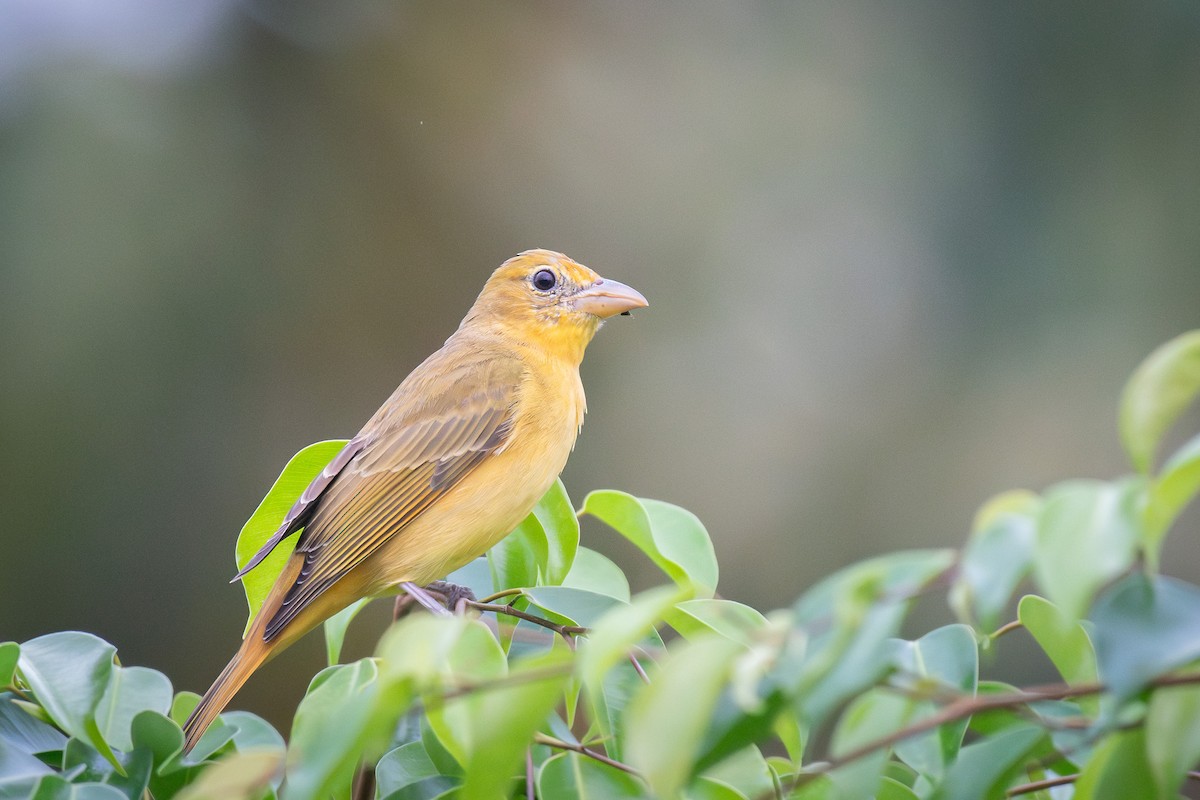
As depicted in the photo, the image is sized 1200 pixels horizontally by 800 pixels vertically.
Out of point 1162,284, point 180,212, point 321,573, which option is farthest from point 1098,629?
point 180,212

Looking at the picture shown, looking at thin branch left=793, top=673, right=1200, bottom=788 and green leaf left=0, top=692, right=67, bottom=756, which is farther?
green leaf left=0, top=692, right=67, bottom=756

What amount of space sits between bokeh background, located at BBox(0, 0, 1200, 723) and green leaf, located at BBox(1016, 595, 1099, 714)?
452 centimetres

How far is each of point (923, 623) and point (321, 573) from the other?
13.1 ft

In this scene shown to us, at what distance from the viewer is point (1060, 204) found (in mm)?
6660

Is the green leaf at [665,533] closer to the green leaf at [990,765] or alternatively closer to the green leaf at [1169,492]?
the green leaf at [990,765]

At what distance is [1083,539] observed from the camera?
1045mm

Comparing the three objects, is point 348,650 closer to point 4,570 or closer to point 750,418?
point 4,570

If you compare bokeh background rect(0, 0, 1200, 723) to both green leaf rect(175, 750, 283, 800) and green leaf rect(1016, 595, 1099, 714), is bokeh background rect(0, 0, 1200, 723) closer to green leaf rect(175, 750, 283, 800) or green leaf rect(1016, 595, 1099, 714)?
green leaf rect(1016, 595, 1099, 714)

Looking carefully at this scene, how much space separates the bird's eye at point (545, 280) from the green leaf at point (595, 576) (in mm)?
1583

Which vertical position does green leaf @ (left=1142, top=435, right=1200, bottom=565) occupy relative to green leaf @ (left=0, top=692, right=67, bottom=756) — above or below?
above

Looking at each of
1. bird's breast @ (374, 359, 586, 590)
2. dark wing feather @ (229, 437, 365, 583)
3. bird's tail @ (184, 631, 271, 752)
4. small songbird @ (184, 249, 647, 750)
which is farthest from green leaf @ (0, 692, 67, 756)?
bird's breast @ (374, 359, 586, 590)

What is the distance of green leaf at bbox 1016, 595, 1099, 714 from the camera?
173cm

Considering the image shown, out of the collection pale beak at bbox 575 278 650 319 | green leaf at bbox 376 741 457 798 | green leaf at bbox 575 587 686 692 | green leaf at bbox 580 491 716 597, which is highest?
pale beak at bbox 575 278 650 319

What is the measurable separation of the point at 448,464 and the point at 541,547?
2.82ft
